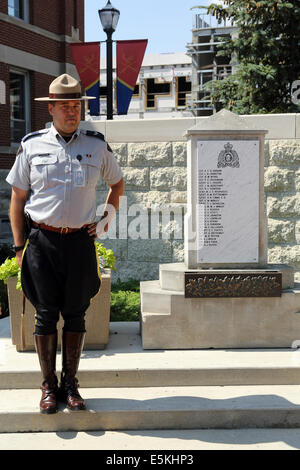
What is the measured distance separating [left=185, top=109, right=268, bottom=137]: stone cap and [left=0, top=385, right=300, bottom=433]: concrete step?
223 cm

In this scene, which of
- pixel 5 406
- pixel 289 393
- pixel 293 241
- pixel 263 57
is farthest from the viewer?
pixel 263 57

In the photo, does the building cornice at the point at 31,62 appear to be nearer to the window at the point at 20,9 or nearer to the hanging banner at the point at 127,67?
the window at the point at 20,9

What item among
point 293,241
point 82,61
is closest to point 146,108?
point 82,61

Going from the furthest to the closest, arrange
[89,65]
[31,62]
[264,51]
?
[31,62] < [264,51] < [89,65]

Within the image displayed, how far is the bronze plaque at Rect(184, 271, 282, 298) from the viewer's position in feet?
15.9

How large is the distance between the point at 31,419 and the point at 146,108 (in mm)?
49994

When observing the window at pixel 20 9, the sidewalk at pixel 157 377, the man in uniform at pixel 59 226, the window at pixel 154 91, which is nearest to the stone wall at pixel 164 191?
the sidewalk at pixel 157 377

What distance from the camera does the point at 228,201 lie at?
16.4 feet

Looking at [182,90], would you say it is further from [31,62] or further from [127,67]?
[127,67]

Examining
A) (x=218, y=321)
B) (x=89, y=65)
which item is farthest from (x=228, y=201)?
(x=89, y=65)

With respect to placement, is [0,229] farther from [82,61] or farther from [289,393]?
[289,393]

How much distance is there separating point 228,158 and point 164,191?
2.85 m

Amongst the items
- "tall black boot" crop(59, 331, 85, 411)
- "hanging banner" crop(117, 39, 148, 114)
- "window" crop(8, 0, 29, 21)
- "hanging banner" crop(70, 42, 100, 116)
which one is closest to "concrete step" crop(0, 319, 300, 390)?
"tall black boot" crop(59, 331, 85, 411)

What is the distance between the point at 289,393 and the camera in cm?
425
